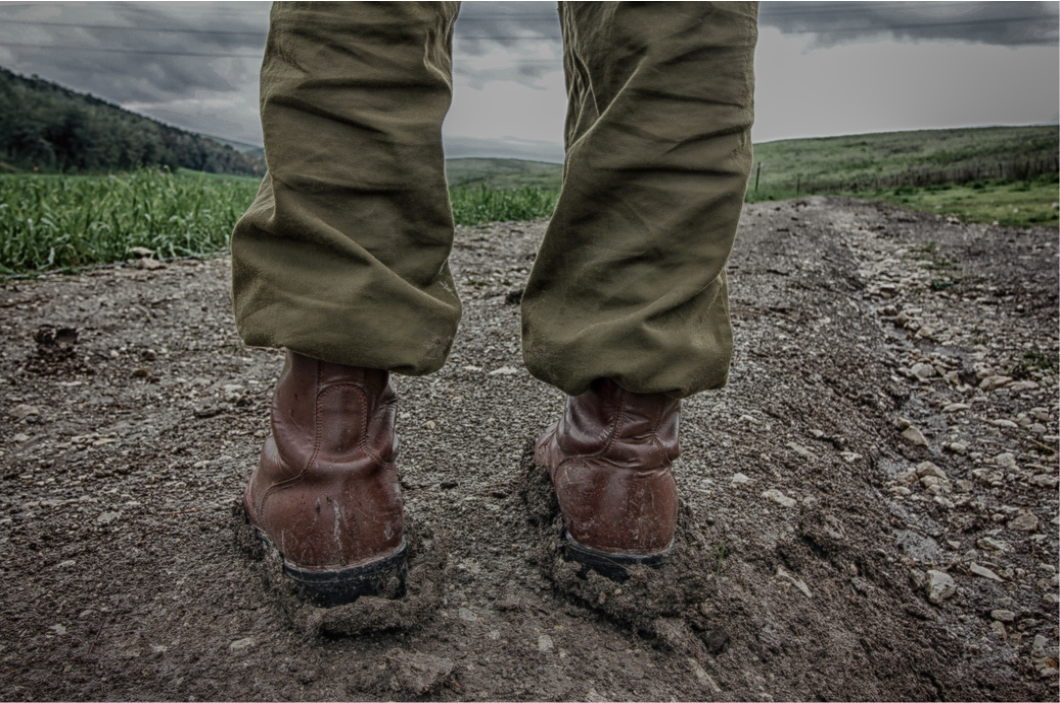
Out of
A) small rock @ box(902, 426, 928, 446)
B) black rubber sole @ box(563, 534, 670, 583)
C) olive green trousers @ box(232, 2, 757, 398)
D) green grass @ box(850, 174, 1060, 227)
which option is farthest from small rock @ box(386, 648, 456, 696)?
green grass @ box(850, 174, 1060, 227)

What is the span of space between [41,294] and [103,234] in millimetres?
955

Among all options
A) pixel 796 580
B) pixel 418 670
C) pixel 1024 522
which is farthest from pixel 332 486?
pixel 1024 522

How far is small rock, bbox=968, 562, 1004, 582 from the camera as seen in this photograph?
126 centimetres

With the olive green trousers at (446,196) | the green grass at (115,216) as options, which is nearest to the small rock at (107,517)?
the olive green trousers at (446,196)

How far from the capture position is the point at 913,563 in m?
1.29

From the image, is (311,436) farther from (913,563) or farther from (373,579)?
(913,563)

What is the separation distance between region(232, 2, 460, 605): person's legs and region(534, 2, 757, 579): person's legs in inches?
7.7

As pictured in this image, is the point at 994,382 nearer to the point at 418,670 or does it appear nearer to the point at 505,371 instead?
the point at 505,371

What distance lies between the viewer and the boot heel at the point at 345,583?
3.21 ft

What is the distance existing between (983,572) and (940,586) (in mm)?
124

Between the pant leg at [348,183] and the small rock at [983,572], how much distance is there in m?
1.11

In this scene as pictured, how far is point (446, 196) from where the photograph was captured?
996 millimetres

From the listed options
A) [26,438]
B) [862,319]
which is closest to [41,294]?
[26,438]

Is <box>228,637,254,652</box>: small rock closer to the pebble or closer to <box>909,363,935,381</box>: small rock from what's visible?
the pebble
